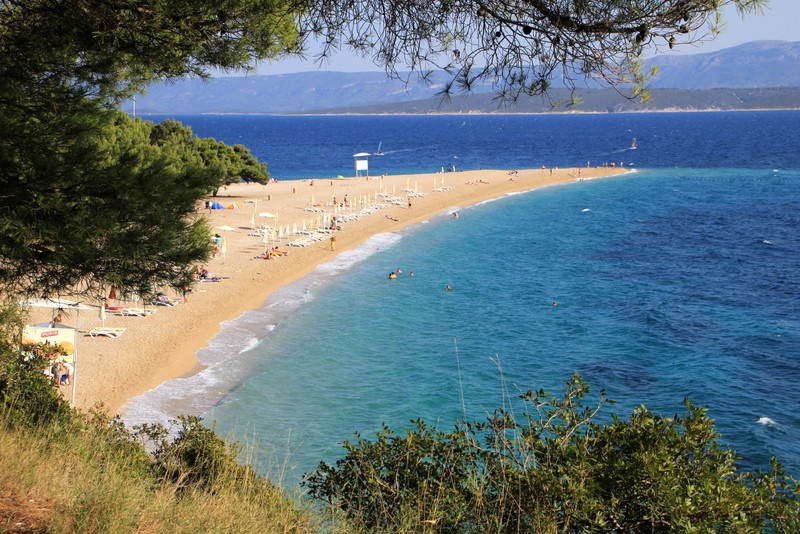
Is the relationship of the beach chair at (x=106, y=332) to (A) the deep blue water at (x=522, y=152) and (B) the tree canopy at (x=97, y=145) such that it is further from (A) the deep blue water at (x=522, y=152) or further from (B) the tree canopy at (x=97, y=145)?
(A) the deep blue water at (x=522, y=152)

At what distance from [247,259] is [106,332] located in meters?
10.5

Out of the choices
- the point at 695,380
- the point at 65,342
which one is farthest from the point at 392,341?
the point at 65,342

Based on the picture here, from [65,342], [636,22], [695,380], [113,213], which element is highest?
[636,22]

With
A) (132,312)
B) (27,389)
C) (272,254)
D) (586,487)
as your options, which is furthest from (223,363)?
(586,487)

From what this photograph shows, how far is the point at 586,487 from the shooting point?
15.0 feet

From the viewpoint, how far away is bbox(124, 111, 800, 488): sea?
15.0 m

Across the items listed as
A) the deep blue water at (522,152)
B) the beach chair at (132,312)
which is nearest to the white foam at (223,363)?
the beach chair at (132,312)

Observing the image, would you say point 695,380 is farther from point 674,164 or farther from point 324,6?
point 674,164

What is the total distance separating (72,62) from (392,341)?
14.6 meters

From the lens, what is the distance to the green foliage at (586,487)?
4.38 metres

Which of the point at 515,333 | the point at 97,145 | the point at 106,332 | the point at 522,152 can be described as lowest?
the point at 515,333

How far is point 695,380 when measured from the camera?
17.2 m

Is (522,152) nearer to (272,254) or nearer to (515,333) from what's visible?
(272,254)

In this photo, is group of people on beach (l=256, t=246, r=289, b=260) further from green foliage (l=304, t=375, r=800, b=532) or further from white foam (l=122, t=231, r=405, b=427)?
green foliage (l=304, t=375, r=800, b=532)
